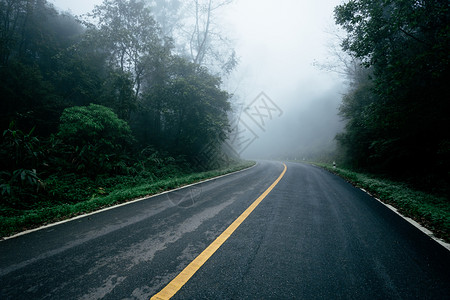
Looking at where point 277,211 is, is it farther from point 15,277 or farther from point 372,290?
point 15,277

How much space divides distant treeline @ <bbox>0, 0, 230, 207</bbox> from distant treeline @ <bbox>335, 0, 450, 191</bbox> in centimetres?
826

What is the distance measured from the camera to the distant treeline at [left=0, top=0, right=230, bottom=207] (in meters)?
7.25

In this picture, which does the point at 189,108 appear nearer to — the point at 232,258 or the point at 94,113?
the point at 94,113

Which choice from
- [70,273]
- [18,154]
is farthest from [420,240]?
[18,154]

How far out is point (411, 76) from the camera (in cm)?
597

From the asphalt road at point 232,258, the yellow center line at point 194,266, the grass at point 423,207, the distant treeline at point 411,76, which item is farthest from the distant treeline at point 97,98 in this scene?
the grass at point 423,207

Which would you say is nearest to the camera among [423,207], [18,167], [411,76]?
[423,207]

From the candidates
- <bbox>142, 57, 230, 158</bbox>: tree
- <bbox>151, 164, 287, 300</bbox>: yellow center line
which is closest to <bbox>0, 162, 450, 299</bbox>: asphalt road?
<bbox>151, 164, 287, 300</bbox>: yellow center line

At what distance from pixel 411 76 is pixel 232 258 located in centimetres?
808

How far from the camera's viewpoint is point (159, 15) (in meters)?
20.8

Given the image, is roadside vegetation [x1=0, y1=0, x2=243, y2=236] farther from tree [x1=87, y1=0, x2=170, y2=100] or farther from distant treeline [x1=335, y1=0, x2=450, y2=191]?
distant treeline [x1=335, y1=0, x2=450, y2=191]

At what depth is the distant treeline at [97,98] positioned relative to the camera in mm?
7252

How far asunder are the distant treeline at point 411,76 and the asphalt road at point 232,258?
206 inches

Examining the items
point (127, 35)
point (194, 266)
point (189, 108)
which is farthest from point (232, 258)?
point (127, 35)
